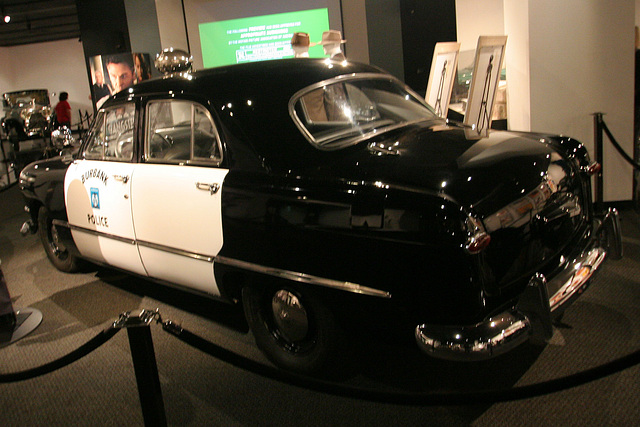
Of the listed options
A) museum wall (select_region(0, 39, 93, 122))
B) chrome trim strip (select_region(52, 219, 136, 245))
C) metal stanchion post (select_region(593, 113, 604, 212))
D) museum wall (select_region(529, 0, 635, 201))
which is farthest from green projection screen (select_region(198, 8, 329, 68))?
museum wall (select_region(0, 39, 93, 122))

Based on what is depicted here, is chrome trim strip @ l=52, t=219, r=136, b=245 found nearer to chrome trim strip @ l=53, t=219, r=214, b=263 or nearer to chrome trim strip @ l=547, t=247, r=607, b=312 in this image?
chrome trim strip @ l=53, t=219, r=214, b=263

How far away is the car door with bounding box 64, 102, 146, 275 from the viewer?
3668 millimetres

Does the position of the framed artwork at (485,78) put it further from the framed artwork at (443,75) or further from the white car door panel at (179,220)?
the white car door panel at (179,220)

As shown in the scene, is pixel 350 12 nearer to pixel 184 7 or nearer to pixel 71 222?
pixel 184 7

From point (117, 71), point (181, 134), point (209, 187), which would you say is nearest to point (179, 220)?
point (209, 187)

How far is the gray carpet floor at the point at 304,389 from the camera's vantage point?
252 centimetres

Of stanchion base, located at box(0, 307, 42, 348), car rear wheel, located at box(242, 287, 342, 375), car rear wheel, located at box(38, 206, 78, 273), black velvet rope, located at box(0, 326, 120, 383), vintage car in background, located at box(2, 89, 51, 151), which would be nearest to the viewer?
black velvet rope, located at box(0, 326, 120, 383)

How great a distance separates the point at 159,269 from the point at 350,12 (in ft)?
21.7

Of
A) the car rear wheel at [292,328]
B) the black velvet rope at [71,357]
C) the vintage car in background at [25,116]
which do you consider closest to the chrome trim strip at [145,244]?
the car rear wheel at [292,328]

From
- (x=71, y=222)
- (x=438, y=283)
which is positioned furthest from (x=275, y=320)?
(x=71, y=222)

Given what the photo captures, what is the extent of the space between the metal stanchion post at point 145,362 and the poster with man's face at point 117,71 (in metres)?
8.05

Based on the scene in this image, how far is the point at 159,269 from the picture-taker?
3.51 meters

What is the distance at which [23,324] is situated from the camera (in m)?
3.93

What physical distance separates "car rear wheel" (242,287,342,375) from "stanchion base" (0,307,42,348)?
1860 mm
